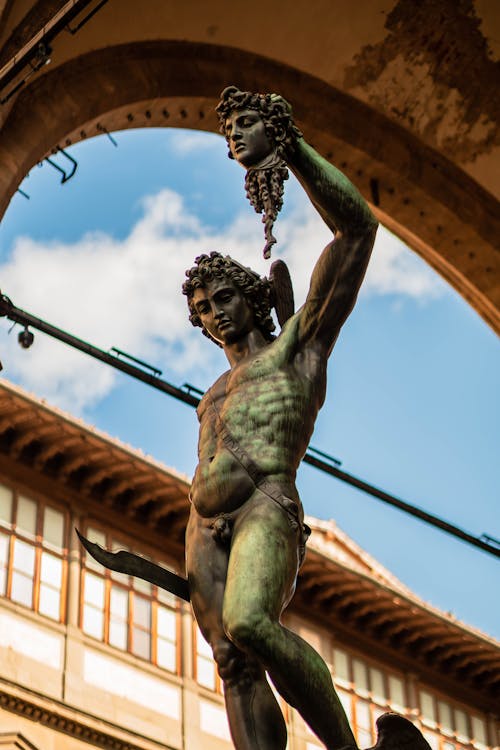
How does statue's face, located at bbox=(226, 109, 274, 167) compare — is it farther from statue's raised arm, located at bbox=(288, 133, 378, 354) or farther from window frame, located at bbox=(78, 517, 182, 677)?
window frame, located at bbox=(78, 517, 182, 677)

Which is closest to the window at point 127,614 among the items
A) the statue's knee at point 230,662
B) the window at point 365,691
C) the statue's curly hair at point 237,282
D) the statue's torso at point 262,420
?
the window at point 365,691

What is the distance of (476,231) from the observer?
45.8ft

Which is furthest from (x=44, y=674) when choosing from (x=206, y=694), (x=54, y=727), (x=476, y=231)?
(x=476, y=231)

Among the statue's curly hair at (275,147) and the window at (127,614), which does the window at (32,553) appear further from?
the statue's curly hair at (275,147)

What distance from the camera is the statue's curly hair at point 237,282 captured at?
18.1 ft

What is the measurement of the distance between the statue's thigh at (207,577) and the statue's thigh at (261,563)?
0.10 meters

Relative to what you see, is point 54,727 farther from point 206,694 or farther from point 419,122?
point 419,122

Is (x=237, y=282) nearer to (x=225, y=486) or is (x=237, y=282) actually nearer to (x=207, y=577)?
(x=225, y=486)

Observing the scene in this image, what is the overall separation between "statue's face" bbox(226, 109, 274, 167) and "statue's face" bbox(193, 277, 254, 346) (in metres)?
0.41

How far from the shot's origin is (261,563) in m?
4.77

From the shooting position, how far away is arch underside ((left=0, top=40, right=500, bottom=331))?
41.9ft

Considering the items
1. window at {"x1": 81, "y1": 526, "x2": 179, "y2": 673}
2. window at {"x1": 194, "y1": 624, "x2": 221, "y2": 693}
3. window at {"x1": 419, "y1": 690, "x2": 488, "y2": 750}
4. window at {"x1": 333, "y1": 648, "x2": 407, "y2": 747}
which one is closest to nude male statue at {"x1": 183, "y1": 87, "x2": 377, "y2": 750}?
window at {"x1": 81, "y1": 526, "x2": 179, "y2": 673}

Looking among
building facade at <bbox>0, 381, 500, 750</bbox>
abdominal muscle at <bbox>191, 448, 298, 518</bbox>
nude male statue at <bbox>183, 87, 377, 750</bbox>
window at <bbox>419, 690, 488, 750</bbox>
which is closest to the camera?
nude male statue at <bbox>183, 87, 377, 750</bbox>

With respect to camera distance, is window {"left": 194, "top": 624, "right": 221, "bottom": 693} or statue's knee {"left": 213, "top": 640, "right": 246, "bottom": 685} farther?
window {"left": 194, "top": 624, "right": 221, "bottom": 693}
